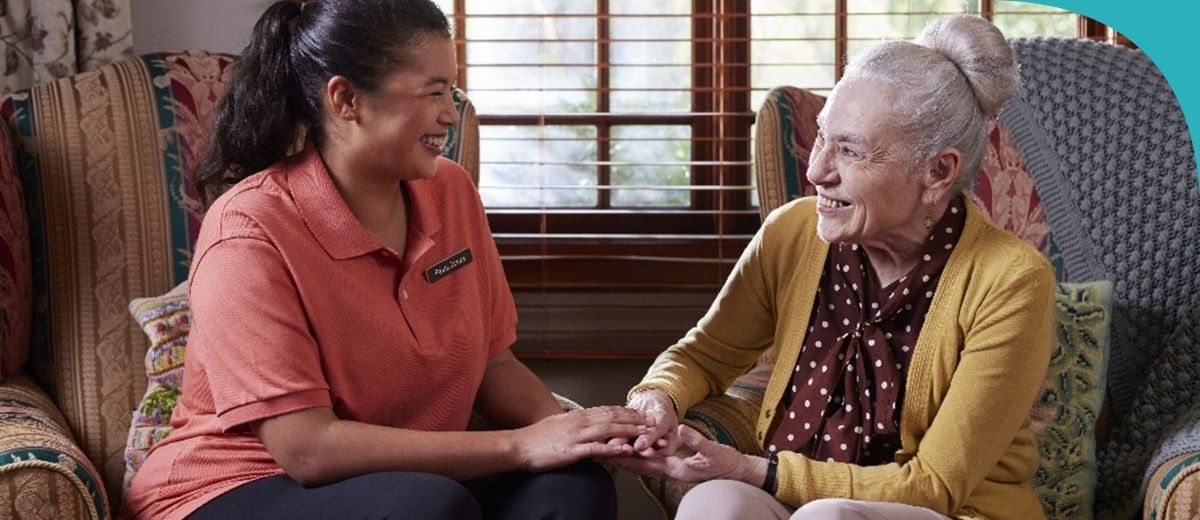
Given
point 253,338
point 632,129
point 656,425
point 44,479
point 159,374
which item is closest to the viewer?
point 253,338

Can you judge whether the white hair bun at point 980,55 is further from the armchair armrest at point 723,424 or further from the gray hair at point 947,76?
the armchair armrest at point 723,424

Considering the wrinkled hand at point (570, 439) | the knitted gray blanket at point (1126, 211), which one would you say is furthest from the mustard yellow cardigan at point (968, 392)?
the knitted gray blanket at point (1126, 211)

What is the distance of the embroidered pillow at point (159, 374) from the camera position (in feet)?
7.22

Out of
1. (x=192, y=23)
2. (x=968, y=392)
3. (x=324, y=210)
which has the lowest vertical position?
(x=968, y=392)

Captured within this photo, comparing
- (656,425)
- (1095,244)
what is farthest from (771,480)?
(1095,244)

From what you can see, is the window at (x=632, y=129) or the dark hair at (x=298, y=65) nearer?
the dark hair at (x=298, y=65)

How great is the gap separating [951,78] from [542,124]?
1.25m

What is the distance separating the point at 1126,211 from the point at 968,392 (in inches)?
26.1

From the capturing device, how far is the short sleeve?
1713 mm

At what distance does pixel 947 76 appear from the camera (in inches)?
73.7

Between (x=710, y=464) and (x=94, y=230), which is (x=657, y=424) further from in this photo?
(x=94, y=230)

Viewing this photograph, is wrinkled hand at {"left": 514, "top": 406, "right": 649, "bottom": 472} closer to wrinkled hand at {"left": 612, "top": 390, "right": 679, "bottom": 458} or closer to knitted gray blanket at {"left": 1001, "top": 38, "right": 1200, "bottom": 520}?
wrinkled hand at {"left": 612, "top": 390, "right": 679, "bottom": 458}

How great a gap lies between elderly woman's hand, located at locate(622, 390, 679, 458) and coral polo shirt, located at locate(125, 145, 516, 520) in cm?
24

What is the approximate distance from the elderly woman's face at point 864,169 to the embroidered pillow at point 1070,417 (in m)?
0.40
